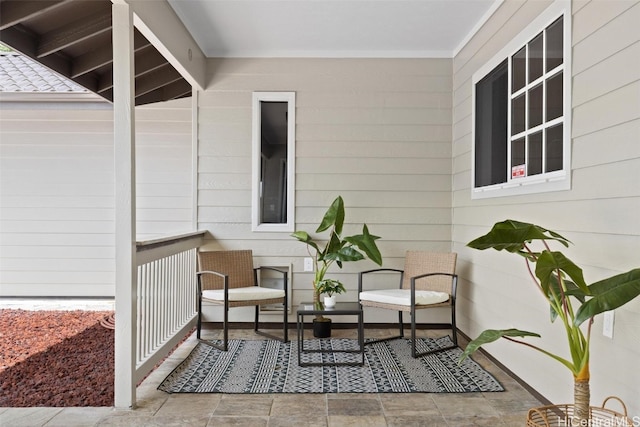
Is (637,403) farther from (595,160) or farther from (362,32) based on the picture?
(362,32)

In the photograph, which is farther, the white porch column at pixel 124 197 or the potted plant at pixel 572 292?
the white porch column at pixel 124 197

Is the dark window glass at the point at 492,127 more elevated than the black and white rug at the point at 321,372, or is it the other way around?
the dark window glass at the point at 492,127

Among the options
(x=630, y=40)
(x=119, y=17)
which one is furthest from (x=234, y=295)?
(x=630, y=40)

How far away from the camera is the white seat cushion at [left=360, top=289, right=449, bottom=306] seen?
4.04m

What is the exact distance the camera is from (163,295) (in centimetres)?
392

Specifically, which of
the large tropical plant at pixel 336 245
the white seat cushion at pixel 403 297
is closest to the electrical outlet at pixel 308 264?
the large tropical plant at pixel 336 245

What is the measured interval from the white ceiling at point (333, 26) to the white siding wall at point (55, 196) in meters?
2.21

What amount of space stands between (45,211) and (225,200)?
2.61 metres

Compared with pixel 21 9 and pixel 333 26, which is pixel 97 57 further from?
pixel 333 26

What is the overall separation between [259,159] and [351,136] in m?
0.96

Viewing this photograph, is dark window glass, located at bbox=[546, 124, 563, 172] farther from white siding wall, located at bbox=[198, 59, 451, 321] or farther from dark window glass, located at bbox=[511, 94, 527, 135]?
white siding wall, located at bbox=[198, 59, 451, 321]

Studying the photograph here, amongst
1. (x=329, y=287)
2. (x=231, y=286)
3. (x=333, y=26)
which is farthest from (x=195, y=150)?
(x=329, y=287)

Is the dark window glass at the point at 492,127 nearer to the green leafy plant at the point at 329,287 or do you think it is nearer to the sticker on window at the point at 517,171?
the sticker on window at the point at 517,171

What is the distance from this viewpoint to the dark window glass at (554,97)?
2.78 metres
